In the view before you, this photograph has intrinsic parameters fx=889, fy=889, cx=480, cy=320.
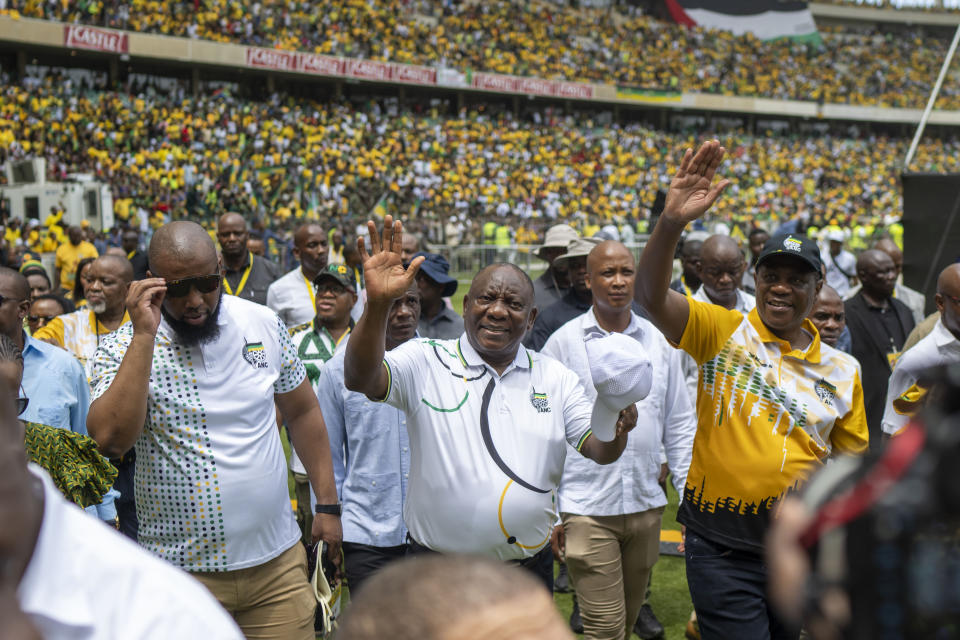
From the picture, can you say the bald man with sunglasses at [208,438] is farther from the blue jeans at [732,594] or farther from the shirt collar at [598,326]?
the shirt collar at [598,326]

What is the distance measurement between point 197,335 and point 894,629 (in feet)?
9.24

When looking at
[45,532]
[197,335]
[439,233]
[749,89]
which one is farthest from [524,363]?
[749,89]

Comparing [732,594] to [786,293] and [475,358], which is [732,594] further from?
[475,358]

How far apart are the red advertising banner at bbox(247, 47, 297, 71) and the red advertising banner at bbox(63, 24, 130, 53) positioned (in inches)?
167

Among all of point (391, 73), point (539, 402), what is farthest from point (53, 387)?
point (391, 73)

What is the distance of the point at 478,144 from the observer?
34.0m

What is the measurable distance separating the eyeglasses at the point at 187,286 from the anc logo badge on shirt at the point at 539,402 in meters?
1.25

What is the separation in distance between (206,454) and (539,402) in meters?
1.22

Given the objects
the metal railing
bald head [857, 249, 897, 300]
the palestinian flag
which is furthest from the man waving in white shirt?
the palestinian flag

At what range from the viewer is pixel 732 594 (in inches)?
131

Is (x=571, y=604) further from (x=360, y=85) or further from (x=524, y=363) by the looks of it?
(x=360, y=85)

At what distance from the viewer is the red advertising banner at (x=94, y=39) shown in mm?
27391

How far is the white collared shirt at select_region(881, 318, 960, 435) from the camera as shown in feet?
12.2

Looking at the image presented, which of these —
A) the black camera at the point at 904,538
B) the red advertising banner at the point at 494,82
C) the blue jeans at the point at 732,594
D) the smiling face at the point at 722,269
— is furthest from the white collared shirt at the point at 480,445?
the red advertising banner at the point at 494,82
